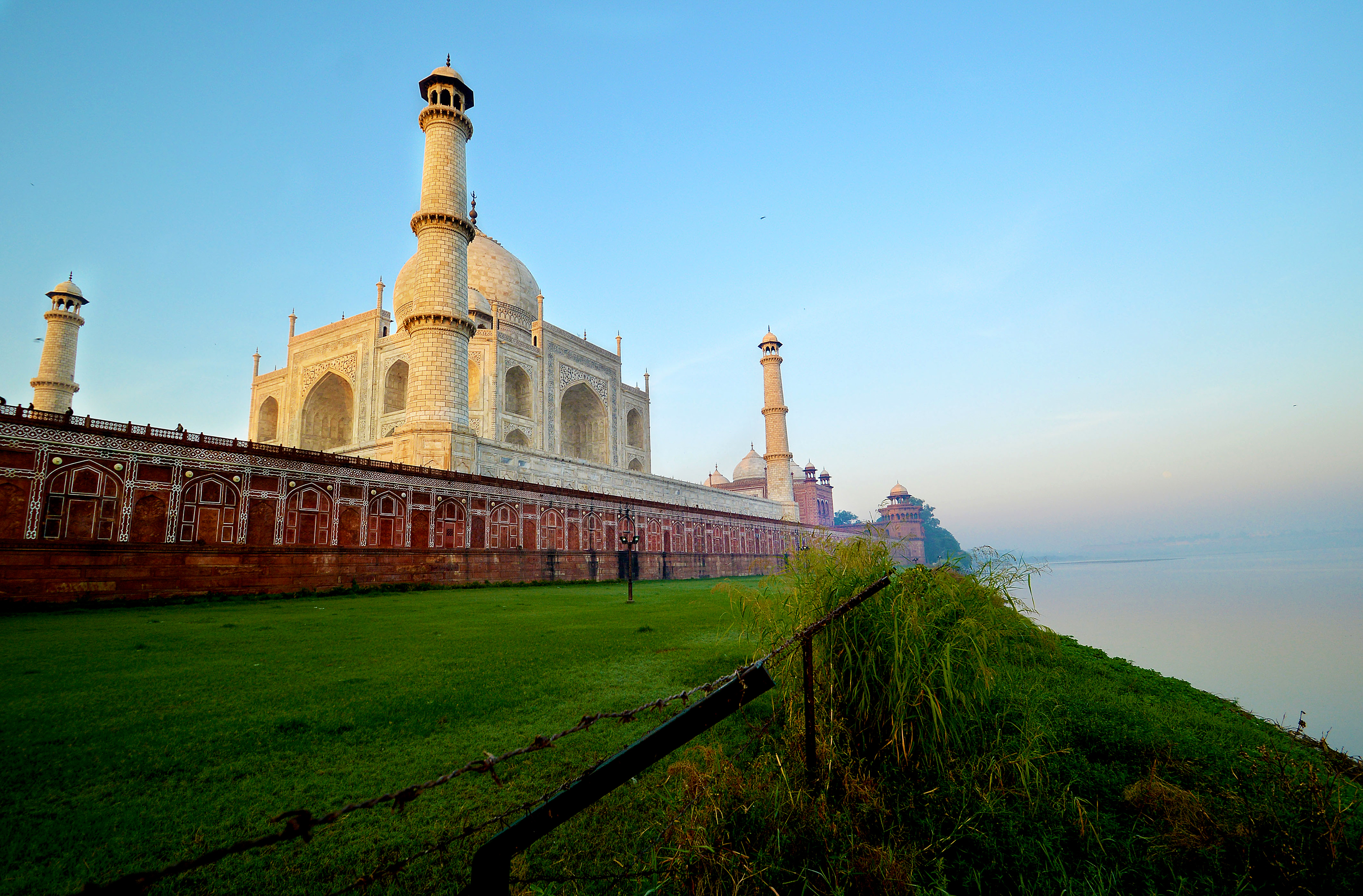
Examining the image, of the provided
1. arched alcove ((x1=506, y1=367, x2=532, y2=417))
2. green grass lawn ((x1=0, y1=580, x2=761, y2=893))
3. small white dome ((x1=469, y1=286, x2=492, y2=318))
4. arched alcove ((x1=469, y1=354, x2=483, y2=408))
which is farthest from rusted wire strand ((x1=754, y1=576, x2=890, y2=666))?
small white dome ((x1=469, y1=286, x2=492, y2=318))

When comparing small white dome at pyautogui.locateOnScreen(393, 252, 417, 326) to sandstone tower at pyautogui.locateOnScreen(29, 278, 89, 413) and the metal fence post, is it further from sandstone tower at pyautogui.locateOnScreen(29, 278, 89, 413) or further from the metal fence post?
the metal fence post

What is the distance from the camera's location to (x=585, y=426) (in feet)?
124

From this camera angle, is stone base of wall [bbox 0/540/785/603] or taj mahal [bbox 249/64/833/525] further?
taj mahal [bbox 249/64/833/525]

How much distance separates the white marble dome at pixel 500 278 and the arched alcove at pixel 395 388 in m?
5.79

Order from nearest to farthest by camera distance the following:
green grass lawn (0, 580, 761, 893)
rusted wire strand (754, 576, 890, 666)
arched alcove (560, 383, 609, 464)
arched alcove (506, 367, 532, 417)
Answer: green grass lawn (0, 580, 761, 893), rusted wire strand (754, 576, 890, 666), arched alcove (506, 367, 532, 417), arched alcove (560, 383, 609, 464)

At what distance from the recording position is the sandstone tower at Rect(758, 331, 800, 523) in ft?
135

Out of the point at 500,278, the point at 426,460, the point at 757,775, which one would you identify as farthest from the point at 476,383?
the point at 757,775

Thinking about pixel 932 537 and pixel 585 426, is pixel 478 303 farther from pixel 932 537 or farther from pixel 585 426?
pixel 932 537

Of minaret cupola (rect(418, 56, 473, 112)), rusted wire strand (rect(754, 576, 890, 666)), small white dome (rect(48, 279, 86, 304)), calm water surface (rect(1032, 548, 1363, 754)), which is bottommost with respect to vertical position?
calm water surface (rect(1032, 548, 1363, 754))

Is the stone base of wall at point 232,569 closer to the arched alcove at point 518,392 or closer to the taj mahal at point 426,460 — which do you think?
the taj mahal at point 426,460

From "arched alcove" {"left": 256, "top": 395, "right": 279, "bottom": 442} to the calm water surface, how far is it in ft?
128

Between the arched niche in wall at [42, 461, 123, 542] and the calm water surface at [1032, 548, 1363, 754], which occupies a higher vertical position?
the arched niche in wall at [42, 461, 123, 542]

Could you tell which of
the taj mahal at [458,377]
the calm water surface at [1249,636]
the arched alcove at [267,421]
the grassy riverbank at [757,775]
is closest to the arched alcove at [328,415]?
the taj mahal at [458,377]

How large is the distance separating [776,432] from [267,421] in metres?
30.2
